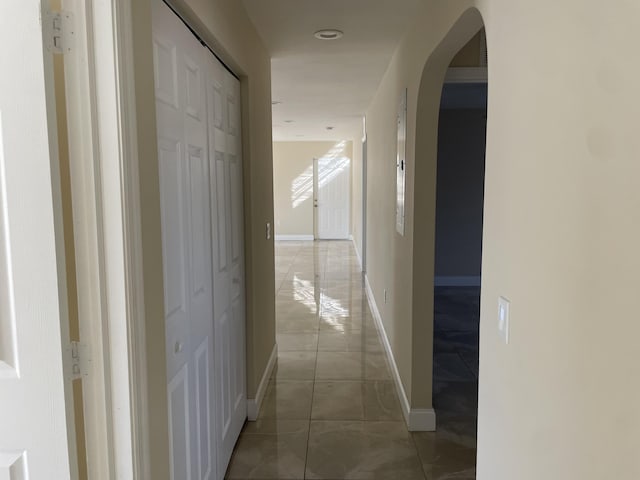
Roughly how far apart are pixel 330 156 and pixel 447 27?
9.39 meters

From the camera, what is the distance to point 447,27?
1.93 m

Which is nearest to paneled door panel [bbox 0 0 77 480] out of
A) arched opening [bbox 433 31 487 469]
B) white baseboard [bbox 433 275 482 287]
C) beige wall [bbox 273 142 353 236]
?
arched opening [bbox 433 31 487 469]

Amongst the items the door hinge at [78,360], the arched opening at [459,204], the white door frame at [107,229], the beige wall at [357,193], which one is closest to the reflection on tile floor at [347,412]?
the arched opening at [459,204]

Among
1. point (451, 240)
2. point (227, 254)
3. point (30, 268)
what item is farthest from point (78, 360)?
point (451, 240)

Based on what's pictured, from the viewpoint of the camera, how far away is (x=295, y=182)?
1132 cm

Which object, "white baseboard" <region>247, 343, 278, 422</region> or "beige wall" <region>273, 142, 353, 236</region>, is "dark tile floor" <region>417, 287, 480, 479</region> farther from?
"beige wall" <region>273, 142, 353, 236</region>

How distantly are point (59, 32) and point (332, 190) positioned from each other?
1031 centimetres

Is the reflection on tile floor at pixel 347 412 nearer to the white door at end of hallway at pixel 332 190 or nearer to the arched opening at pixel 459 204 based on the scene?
the arched opening at pixel 459 204

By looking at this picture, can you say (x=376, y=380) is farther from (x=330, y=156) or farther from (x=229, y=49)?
(x=330, y=156)

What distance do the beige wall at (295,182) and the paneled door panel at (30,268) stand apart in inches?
400

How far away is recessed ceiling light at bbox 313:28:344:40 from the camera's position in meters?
2.89

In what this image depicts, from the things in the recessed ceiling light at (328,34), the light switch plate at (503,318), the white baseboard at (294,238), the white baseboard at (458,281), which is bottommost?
the white baseboard at (458,281)

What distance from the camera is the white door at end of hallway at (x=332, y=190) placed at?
11.3m

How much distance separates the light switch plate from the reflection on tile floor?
4.64 ft
